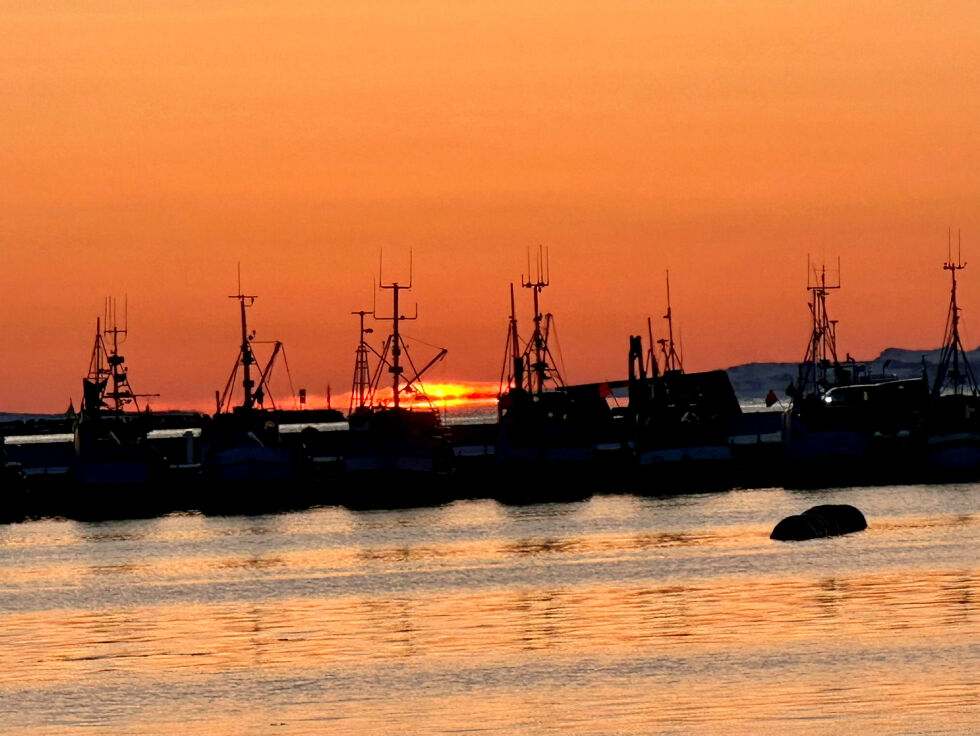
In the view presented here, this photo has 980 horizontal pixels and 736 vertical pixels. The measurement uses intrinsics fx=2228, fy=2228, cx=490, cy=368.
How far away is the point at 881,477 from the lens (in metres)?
191

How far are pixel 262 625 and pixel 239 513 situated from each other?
311ft

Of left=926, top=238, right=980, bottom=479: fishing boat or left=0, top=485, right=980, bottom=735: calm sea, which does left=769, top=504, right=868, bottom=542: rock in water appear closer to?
left=0, top=485, right=980, bottom=735: calm sea

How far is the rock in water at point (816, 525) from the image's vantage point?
4318 inches

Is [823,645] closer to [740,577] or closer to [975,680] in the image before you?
[975,680]

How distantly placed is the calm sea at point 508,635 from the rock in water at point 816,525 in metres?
1.56

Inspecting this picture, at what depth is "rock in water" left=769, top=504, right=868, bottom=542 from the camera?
109688 millimetres

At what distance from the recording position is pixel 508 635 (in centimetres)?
6738

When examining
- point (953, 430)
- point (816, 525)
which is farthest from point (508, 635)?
point (953, 430)

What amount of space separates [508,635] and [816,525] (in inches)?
1801

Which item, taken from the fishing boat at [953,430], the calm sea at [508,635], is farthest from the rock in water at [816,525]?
the fishing boat at [953,430]

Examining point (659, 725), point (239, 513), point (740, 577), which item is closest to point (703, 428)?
point (239, 513)

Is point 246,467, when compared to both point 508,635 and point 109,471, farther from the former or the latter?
point 508,635

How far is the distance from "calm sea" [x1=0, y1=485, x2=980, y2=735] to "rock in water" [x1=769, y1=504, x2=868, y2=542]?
5.11 ft

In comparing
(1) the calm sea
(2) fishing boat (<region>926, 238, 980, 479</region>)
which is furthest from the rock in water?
(2) fishing boat (<region>926, 238, 980, 479</region>)
